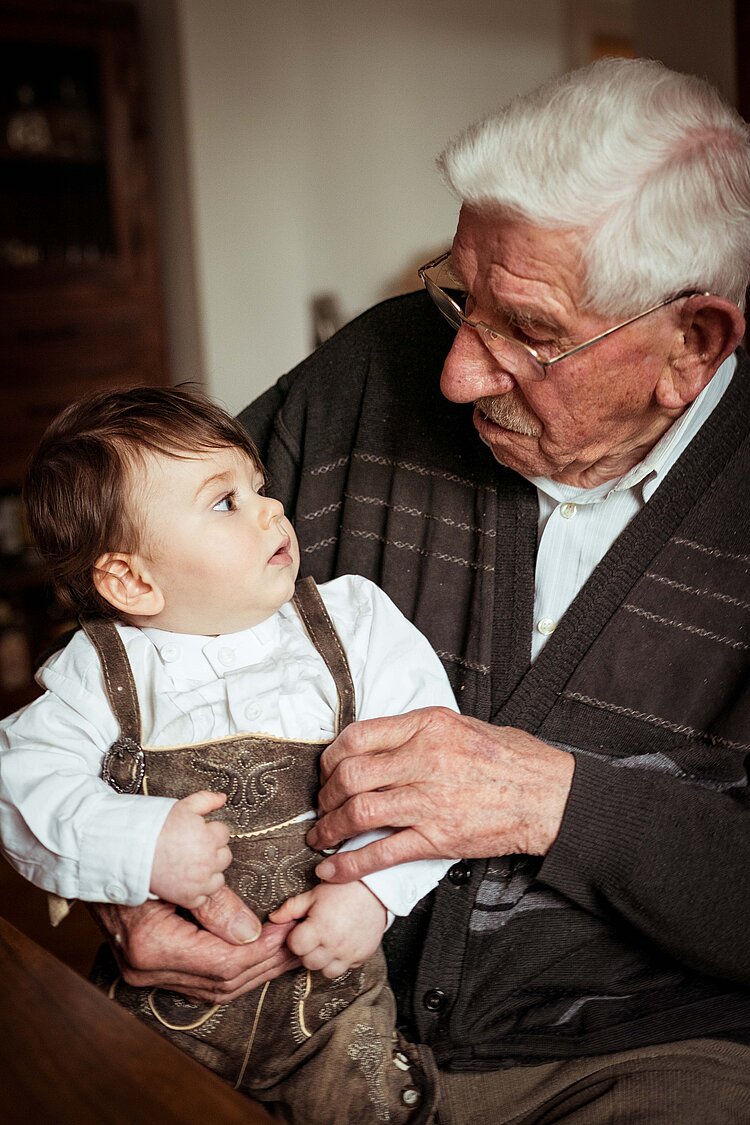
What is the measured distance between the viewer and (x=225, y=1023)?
119 cm

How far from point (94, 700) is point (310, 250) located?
3308 millimetres

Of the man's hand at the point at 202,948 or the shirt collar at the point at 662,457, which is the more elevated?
the shirt collar at the point at 662,457

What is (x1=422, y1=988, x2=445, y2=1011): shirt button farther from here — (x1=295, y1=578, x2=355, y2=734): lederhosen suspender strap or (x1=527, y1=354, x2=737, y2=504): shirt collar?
(x1=527, y1=354, x2=737, y2=504): shirt collar

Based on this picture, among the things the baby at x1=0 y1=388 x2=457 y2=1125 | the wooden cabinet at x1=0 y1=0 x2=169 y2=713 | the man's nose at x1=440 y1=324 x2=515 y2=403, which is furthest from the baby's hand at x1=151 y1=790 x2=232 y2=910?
the wooden cabinet at x1=0 y1=0 x2=169 y2=713

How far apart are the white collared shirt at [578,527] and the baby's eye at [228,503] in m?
0.41

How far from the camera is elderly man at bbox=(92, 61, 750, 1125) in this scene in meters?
1.18

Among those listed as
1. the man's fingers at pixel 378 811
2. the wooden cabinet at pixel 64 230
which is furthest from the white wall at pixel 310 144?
the man's fingers at pixel 378 811

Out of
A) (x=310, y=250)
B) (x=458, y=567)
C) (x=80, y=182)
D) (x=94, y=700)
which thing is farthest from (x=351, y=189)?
(x=94, y=700)

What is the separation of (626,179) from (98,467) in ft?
2.31

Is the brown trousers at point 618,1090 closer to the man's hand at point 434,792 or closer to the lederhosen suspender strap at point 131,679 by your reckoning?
the man's hand at point 434,792

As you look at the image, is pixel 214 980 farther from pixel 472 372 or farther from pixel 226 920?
pixel 472 372

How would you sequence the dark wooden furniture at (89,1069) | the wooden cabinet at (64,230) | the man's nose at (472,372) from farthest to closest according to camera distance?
the wooden cabinet at (64,230), the man's nose at (472,372), the dark wooden furniture at (89,1069)

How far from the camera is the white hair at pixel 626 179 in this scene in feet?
3.86

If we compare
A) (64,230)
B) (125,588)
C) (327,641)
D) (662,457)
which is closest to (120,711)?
(125,588)
